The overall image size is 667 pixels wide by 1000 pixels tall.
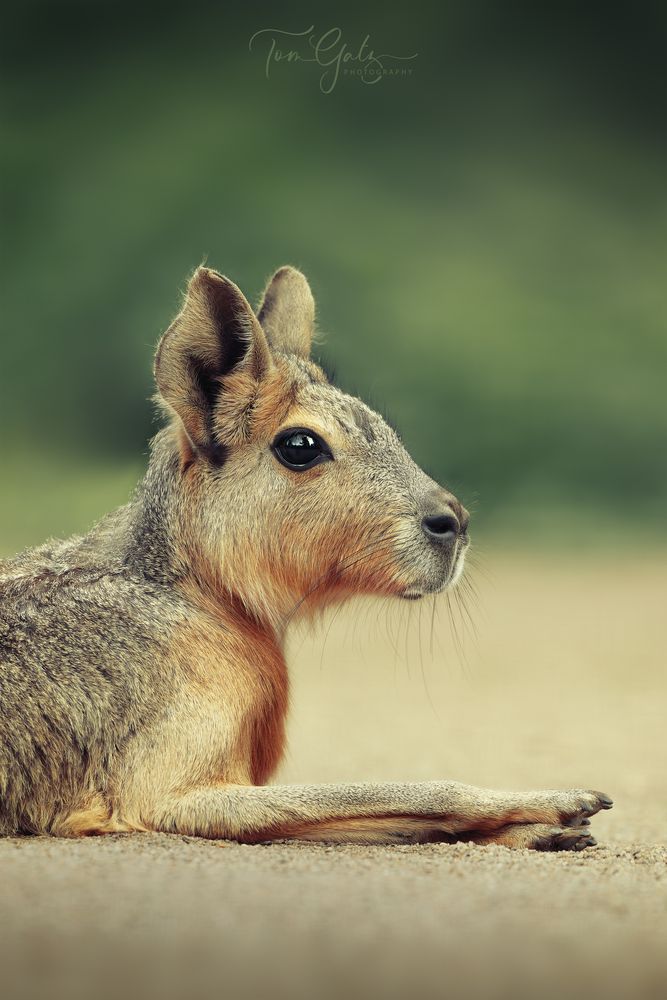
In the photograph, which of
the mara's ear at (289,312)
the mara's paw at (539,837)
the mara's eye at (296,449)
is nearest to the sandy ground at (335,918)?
the mara's paw at (539,837)

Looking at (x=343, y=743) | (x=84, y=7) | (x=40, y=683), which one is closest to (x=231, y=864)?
(x=40, y=683)

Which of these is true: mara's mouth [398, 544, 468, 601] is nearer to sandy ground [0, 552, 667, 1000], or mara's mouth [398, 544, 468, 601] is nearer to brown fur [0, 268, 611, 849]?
brown fur [0, 268, 611, 849]

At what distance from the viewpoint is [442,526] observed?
516 centimetres

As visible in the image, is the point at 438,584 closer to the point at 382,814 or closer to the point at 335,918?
the point at 382,814

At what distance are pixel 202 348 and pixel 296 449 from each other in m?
0.56

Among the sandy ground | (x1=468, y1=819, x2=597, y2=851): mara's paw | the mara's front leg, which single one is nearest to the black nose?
the sandy ground

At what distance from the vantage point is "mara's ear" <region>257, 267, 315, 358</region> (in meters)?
6.00

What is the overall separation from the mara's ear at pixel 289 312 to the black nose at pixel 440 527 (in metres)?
1.22

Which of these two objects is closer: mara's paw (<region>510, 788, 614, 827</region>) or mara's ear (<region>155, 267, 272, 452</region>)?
mara's paw (<region>510, 788, 614, 827</region>)

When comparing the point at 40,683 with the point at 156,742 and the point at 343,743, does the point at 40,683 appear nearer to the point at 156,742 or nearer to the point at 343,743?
the point at 156,742

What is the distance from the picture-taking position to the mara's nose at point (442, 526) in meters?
5.14

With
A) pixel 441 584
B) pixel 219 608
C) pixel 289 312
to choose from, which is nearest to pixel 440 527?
pixel 441 584

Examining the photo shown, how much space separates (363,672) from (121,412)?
8.70 m

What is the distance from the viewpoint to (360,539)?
5148mm
